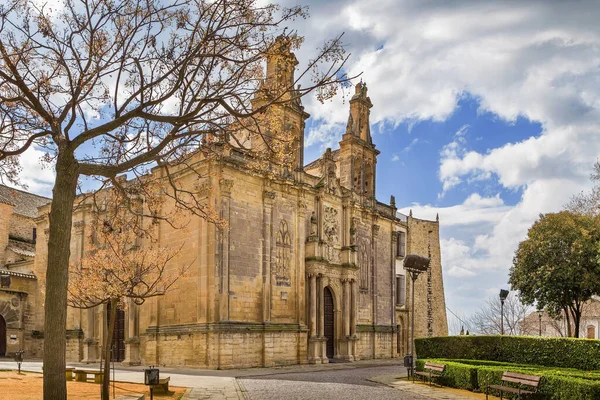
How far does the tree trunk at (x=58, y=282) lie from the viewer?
9164mm

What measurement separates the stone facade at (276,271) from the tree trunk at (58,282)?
27.1 ft

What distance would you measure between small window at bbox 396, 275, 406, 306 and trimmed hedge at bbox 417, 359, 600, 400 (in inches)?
758

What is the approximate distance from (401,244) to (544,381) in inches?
948

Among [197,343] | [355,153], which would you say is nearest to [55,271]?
[197,343]

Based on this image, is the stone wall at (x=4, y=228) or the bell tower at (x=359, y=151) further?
the stone wall at (x=4, y=228)

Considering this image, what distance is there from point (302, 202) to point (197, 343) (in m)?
8.19

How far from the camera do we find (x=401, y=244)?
3688 centimetres

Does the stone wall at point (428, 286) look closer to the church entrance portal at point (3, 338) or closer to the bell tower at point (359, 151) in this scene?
the bell tower at point (359, 151)

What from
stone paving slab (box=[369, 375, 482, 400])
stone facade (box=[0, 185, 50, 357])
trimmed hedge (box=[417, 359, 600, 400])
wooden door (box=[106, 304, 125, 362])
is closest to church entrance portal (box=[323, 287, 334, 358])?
stone paving slab (box=[369, 375, 482, 400])

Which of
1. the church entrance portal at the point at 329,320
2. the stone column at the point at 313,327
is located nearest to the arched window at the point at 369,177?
the church entrance portal at the point at 329,320

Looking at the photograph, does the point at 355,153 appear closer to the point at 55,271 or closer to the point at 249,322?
the point at 249,322

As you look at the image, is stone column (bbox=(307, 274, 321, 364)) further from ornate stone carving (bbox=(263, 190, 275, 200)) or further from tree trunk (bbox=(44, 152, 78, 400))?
tree trunk (bbox=(44, 152, 78, 400))

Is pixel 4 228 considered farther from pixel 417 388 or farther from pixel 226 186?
pixel 417 388

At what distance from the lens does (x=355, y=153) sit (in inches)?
1307
